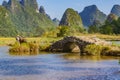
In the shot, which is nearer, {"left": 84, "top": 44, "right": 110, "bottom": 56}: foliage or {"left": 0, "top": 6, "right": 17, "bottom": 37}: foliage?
{"left": 84, "top": 44, "right": 110, "bottom": 56}: foliage

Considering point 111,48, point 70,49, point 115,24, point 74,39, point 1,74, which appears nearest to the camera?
point 1,74

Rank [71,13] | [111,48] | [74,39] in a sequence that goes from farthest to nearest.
A: 1. [71,13]
2. [74,39]
3. [111,48]

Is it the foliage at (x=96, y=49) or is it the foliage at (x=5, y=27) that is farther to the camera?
the foliage at (x=5, y=27)

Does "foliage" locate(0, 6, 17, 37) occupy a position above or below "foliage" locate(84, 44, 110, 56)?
above

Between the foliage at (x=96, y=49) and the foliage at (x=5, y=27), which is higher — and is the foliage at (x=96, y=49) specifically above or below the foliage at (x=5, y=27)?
below

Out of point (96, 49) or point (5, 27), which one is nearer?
point (96, 49)

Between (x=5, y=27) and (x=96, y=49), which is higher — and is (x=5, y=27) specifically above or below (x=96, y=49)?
above

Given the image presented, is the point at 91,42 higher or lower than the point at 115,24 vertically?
lower

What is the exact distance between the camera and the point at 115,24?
5359 inches

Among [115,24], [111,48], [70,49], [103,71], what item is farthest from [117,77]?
[115,24]

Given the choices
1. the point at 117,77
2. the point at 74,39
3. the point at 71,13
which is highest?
the point at 71,13

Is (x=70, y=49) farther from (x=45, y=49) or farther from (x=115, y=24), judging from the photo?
(x=115, y=24)

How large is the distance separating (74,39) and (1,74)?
858 inches

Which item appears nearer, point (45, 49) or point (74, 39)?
point (74, 39)
